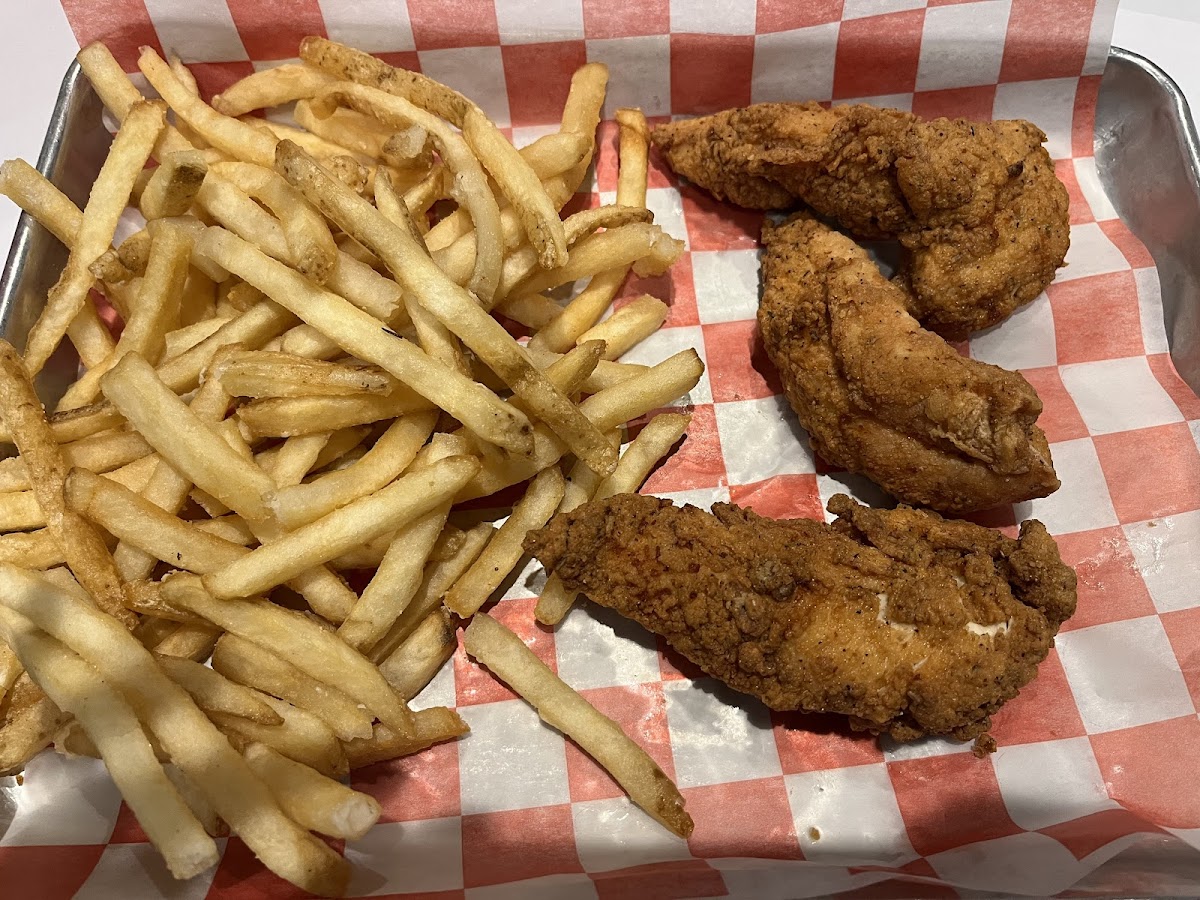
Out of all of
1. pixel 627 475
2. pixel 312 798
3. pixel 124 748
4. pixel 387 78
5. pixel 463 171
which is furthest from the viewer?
pixel 387 78

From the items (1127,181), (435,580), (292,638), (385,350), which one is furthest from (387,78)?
(1127,181)

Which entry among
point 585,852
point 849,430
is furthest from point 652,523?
point 585,852

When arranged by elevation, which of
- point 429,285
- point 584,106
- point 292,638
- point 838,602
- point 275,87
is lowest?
point 838,602

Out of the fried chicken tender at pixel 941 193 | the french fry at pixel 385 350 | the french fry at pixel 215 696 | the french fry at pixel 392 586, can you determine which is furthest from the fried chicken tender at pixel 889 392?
the french fry at pixel 215 696

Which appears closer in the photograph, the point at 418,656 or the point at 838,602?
the point at 838,602

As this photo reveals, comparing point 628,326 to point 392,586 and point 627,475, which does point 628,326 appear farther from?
point 392,586

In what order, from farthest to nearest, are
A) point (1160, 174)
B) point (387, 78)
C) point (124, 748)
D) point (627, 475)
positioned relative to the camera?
point (1160, 174) → point (387, 78) → point (627, 475) → point (124, 748)

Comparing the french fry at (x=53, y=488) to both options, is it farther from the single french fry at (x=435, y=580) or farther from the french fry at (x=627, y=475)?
the french fry at (x=627, y=475)
